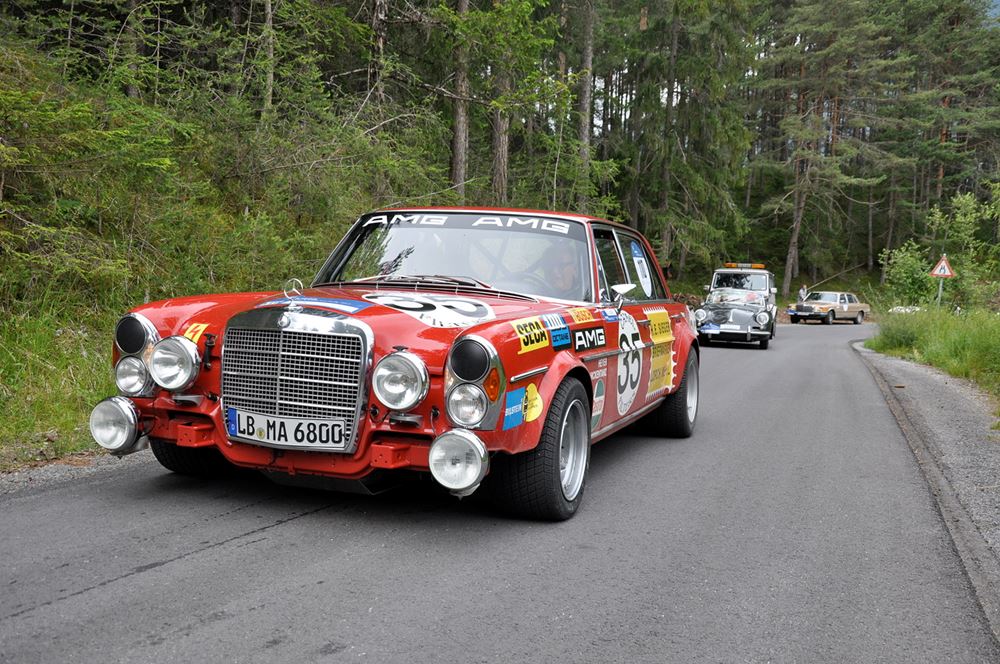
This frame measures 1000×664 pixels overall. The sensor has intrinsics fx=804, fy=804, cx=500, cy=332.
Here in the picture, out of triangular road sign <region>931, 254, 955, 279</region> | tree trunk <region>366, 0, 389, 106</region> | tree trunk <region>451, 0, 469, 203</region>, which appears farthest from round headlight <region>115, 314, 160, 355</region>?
triangular road sign <region>931, 254, 955, 279</region>

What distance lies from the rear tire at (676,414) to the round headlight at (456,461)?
3681 mm

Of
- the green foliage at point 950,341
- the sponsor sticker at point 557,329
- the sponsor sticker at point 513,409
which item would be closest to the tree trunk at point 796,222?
the green foliage at point 950,341

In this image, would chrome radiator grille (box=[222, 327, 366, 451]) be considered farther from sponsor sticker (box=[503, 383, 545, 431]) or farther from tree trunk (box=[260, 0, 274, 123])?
tree trunk (box=[260, 0, 274, 123])

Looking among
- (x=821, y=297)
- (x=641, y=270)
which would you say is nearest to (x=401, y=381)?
(x=641, y=270)

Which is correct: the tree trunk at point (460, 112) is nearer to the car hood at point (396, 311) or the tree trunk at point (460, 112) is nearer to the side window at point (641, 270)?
the side window at point (641, 270)

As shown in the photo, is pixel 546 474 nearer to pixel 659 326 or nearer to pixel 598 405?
pixel 598 405

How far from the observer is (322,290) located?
496cm

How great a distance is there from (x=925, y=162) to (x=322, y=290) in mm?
54864

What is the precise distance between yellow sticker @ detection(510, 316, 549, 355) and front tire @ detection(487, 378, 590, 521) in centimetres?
30

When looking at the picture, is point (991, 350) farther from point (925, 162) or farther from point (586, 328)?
point (925, 162)

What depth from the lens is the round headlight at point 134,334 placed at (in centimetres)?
436

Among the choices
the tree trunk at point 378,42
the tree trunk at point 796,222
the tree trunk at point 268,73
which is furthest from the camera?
the tree trunk at point 796,222

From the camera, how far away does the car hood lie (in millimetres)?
3924

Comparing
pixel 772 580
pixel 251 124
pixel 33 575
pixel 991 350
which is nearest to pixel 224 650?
pixel 33 575
